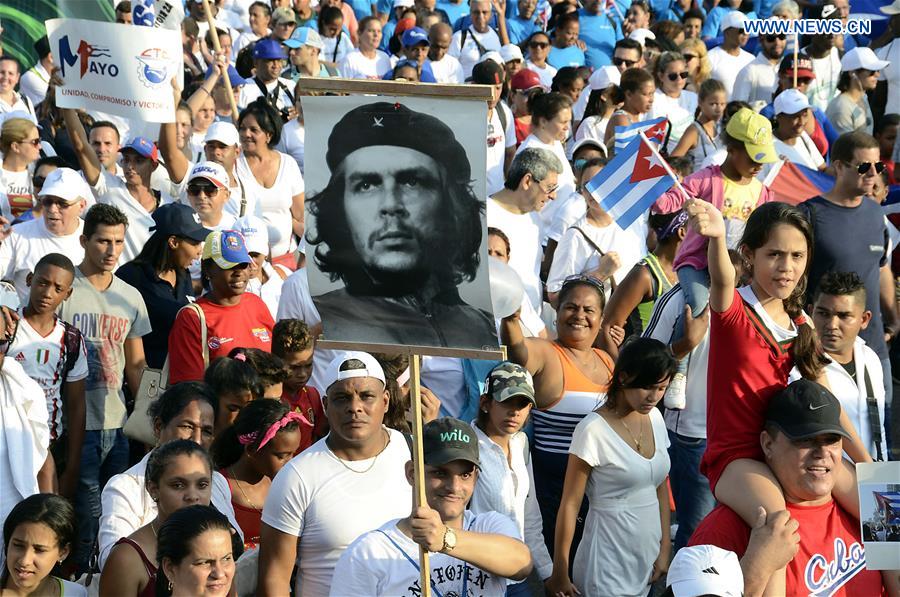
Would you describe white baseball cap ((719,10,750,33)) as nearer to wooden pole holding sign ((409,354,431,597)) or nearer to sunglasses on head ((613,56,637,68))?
sunglasses on head ((613,56,637,68))

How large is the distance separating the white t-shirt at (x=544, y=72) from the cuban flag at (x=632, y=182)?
307 inches

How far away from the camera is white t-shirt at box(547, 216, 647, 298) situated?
870 centimetres

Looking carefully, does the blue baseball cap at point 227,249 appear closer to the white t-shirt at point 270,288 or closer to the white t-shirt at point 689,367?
the white t-shirt at point 270,288

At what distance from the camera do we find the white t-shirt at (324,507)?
5.43 metres

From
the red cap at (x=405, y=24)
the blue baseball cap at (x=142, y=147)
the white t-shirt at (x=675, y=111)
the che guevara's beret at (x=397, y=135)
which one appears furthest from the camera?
the red cap at (x=405, y=24)

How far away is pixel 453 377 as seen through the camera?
7613 millimetres

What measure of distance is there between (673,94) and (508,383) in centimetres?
724

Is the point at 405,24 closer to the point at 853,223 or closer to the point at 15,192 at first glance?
the point at 15,192

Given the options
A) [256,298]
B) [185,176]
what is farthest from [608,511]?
[185,176]

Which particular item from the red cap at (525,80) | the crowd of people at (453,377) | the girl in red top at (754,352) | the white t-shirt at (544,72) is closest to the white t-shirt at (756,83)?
the crowd of people at (453,377)

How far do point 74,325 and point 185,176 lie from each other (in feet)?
8.89

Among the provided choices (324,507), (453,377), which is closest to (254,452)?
(324,507)

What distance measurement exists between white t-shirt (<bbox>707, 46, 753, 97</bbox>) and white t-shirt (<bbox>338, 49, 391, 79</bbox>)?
3399 millimetres

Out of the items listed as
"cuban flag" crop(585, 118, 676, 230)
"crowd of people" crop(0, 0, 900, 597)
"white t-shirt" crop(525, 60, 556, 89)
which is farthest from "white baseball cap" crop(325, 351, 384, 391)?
"white t-shirt" crop(525, 60, 556, 89)
